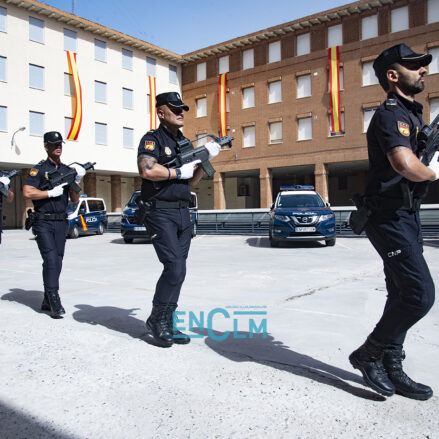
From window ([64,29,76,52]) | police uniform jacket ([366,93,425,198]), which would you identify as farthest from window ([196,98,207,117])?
police uniform jacket ([366,93,425,198])

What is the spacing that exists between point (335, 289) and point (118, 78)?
102ft

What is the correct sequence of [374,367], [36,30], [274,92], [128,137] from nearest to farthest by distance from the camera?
[374,367] → [36,30] → [274,92] → [128,137]

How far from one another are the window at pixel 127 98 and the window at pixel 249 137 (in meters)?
8.93

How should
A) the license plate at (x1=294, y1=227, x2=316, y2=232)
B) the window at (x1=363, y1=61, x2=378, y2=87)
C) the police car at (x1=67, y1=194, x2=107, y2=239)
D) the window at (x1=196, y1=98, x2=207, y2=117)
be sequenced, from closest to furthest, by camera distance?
the license plate at (x1=294, y1=227, x2=316, y2=232) → the police car at (x1=67, y1=194, x2=107, y2=239) → the window at (x1=363, y1=61, x2=378, y2=87) → the window at (x1=196, y1=98, x2=207, y2=117)

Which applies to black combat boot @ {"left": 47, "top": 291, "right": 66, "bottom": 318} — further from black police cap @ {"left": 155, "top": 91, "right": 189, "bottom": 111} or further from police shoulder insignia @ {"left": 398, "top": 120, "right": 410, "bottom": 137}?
police shoulder insignia @ {"left": 398, "top": 120, "right": 410, "bottom": 137}

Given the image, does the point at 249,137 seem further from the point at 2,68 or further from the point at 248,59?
the point at 2,68

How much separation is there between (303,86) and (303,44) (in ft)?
9.12

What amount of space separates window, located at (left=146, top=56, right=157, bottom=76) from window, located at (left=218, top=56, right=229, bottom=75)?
5253 mm

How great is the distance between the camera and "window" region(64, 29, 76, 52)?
100ft

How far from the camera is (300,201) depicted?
13.2m

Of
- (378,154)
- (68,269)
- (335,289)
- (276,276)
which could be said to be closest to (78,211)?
(68,269)

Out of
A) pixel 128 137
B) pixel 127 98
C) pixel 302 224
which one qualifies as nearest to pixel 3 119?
pixel 128 137

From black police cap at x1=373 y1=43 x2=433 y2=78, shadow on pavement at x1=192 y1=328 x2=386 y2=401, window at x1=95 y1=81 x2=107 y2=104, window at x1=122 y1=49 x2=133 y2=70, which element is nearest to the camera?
black police cap at x1=373 y1=43 x2=433 y2=78

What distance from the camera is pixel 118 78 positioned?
3353 cm
